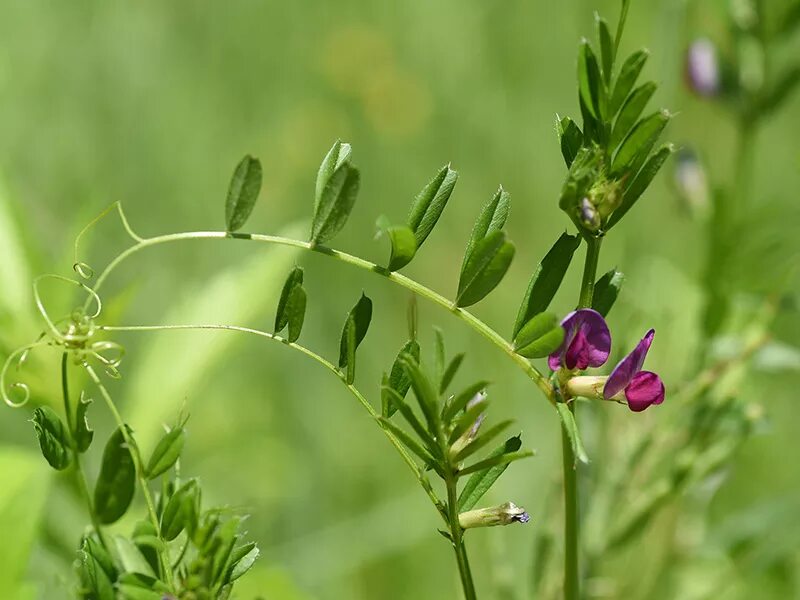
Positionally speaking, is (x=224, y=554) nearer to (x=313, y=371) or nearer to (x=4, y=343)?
(x=4, y=343)

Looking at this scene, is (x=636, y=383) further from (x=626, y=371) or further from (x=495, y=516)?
(x=495, y=516)

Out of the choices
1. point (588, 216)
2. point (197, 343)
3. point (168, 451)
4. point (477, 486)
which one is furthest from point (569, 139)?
point (197, 343)

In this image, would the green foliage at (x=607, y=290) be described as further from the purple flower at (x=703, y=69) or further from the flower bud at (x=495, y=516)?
the purple flower at (x=703, y=69)

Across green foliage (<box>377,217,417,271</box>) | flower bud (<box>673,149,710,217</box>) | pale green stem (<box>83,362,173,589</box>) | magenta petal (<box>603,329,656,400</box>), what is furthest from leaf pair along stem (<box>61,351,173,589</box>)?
flower bud (<box>673,149,710,217</box>)

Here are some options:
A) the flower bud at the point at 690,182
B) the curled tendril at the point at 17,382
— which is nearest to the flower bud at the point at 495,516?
the curled tendril at the point at 17,382

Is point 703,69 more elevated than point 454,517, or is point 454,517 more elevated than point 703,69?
point 703,69
